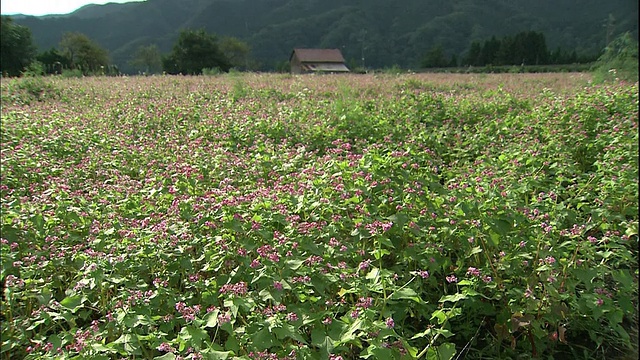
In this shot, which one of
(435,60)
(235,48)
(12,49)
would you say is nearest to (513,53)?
(435,60)

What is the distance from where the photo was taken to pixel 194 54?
50.4 meters

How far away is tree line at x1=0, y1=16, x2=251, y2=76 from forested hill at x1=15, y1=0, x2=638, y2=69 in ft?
85.0

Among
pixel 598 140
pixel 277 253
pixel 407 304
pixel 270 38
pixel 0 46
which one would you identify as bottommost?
pixel 407 304

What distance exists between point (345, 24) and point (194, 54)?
84.6 metres

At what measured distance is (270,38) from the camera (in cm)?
12219

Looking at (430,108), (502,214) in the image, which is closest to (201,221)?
(502,214)

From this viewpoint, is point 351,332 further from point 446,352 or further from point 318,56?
point 318,56

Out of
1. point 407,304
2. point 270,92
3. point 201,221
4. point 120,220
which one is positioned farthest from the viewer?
point 270,92

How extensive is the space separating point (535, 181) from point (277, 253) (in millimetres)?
2437

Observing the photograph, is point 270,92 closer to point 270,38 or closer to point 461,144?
point 461,144

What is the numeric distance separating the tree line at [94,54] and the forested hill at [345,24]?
25.9m

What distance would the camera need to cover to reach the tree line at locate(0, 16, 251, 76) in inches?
1287

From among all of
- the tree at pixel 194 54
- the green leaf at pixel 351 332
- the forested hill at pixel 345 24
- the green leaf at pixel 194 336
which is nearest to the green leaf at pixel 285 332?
the green leaf at pixel 351 332

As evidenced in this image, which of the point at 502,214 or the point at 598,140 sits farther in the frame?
the point at 598,140
